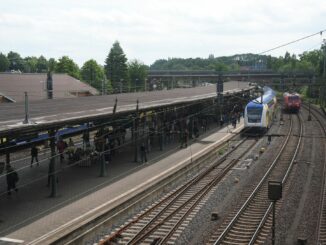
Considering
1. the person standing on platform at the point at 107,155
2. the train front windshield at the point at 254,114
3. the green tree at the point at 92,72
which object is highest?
the green tree at the point at 92,72

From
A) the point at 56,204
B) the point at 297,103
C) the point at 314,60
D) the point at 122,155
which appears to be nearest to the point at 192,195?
the point at 56,204

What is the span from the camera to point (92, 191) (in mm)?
19125

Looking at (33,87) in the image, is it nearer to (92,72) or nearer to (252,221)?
(92,72)

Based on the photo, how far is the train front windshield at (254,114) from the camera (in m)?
39.3

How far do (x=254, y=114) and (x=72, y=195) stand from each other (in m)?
24.3

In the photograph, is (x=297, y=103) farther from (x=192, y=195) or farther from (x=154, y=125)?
(x=192, y=195)

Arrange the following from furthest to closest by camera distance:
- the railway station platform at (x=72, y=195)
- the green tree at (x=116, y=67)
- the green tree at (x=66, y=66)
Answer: the green tree at (x=116, y=67) → the green tree at (x=66, y=66) → the railway station platform at (x=72, y=195)

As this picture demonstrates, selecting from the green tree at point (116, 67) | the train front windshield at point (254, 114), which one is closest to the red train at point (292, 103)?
the train front windshield at point (254, 114)

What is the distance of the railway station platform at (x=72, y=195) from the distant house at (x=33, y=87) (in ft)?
68.2

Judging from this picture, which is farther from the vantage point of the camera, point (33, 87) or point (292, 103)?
point (292, 103)

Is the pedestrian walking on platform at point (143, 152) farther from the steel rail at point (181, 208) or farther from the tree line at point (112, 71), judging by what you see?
the tree line at point (112, 71)

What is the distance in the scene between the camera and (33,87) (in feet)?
169

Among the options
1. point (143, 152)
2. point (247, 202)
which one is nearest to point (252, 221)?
point (247, 202)

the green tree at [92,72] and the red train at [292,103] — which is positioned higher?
the green tree at [92,72]
